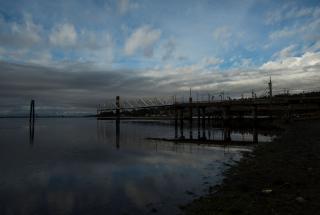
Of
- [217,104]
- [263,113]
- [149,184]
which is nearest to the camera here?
[149,184]

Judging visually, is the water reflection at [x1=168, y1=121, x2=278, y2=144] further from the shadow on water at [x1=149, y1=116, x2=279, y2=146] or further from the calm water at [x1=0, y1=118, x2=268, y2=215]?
the calm water at [x1=0, y1=118, x2=268, y2=215]

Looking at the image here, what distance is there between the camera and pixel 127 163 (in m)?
18.1

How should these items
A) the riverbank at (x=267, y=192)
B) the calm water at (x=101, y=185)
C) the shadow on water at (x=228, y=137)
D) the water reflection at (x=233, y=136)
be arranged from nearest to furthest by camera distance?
the riverbank at (x=267, y=192) < the calm water at (x=101, y=185) < the shadow on water at (x=228, y=137) < the water reflection at (x=233, y=136)

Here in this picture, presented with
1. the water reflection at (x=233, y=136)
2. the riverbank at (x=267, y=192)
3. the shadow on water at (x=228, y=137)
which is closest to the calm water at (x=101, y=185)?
the riverbank at (x=267, y=192)

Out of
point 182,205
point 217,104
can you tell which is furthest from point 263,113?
point 182,205

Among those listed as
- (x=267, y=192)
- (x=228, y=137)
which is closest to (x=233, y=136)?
(x=228, y=137)

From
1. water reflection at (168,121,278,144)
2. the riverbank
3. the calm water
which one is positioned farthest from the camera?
water reflection at (168,121,278,144)

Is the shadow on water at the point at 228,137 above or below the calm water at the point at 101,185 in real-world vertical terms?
below

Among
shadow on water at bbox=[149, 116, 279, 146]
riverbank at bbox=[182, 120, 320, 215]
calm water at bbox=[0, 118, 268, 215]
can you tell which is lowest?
shadow on water at bbox=[149, 116, 279, 146]

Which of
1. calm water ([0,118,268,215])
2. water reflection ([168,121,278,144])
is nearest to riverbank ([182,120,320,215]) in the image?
calm water ([0,118,268,215])

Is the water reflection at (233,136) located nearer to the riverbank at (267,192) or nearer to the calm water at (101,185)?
the calm water at (101,185)

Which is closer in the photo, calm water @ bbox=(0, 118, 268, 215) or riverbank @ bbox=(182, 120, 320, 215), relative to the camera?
riverbank @ bbox=(182, 120, 320, 215)

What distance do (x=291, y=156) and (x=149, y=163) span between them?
30.1ft

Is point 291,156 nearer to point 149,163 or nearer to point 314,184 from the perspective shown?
point 314,184
